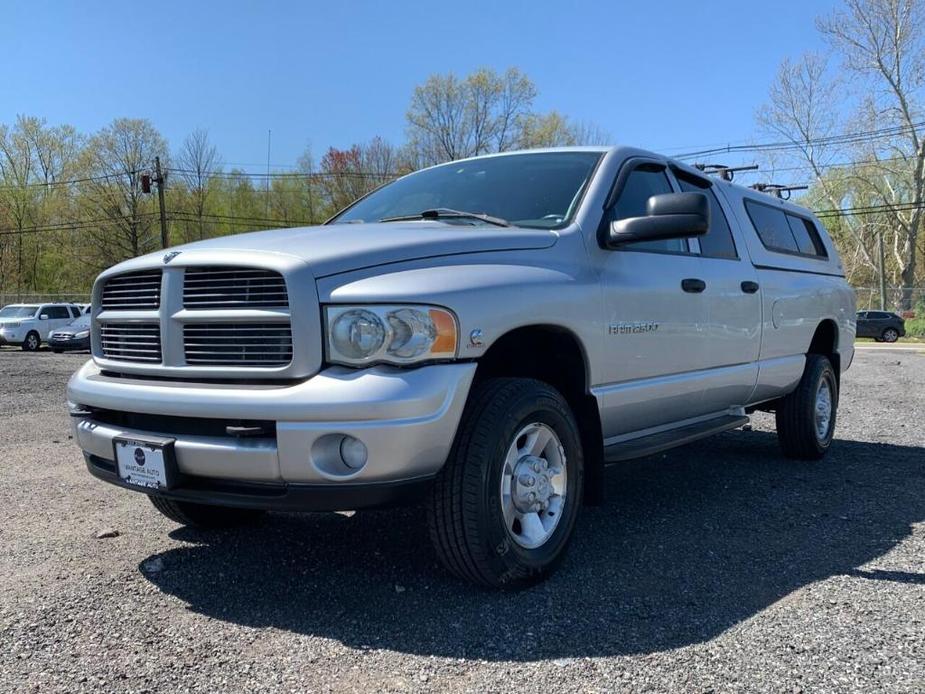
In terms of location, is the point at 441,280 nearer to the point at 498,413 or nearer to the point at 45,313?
the point at 498,413

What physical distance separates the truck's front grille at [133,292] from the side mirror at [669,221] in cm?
211

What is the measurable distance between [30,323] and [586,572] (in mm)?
27435

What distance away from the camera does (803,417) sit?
6.08 meters

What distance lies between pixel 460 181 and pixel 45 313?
26626 millimetres

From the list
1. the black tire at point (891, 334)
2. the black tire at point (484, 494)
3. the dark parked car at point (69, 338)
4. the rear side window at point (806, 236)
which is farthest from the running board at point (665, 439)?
the black tire at point (891, 334)

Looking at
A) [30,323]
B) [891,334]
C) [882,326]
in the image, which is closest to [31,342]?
[30,323]

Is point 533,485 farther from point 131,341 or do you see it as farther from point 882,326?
point 882,326

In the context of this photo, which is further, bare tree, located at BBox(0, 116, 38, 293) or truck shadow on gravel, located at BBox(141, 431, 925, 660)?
bare tree, located at BBox(0, 116, 38, 293)

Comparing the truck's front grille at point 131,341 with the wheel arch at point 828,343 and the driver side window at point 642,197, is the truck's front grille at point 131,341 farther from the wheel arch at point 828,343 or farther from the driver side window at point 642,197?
the wheel arch at point 828,343

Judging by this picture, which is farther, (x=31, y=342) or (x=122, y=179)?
(x=122, y=179)

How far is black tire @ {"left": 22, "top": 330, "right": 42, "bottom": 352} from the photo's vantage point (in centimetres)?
2638

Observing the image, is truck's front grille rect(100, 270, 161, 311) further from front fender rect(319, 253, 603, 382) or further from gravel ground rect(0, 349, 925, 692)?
gravel ground rect(0, 349, 925, 692)

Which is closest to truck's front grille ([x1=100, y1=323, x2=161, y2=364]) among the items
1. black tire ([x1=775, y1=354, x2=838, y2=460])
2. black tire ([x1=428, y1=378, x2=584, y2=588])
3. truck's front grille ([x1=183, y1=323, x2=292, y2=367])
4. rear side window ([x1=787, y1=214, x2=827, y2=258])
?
truck's front grille ([x1=183, y1=323, x2=292, y2=367])

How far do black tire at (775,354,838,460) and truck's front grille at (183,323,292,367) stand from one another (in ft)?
14.7
